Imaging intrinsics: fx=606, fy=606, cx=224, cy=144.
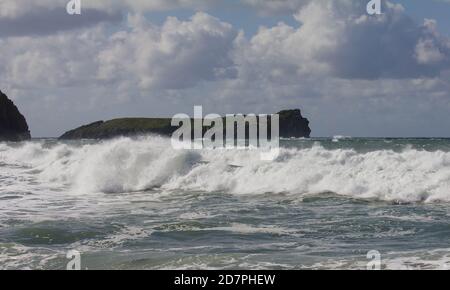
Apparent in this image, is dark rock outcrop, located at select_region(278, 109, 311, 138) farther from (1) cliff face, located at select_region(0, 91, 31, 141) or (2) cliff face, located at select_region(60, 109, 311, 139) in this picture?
(1) cliff face, located at select_region(0, 91, 31, 141)

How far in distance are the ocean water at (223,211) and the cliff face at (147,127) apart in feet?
429

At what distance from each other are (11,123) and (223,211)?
427 ft

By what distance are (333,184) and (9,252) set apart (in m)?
15.3

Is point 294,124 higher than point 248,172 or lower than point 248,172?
higher

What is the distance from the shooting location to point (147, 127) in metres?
183

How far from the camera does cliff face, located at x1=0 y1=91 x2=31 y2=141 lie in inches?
5378

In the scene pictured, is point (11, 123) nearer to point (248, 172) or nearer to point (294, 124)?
point (294, 124)

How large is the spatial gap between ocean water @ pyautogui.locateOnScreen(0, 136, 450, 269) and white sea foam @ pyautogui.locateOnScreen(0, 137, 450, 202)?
0.07 m

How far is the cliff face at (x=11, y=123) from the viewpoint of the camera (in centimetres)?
13660

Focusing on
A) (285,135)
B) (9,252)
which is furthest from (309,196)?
(285,135)

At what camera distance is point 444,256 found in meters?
12.1

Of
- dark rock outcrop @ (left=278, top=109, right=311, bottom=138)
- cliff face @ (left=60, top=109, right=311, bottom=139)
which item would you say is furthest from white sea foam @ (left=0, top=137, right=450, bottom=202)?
cliff face @ (left=60, top=109, right=311, bottom=139)

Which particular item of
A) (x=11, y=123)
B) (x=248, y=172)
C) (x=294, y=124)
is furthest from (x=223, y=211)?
(x=294, y=124)

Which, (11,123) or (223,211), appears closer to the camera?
(223,211)
